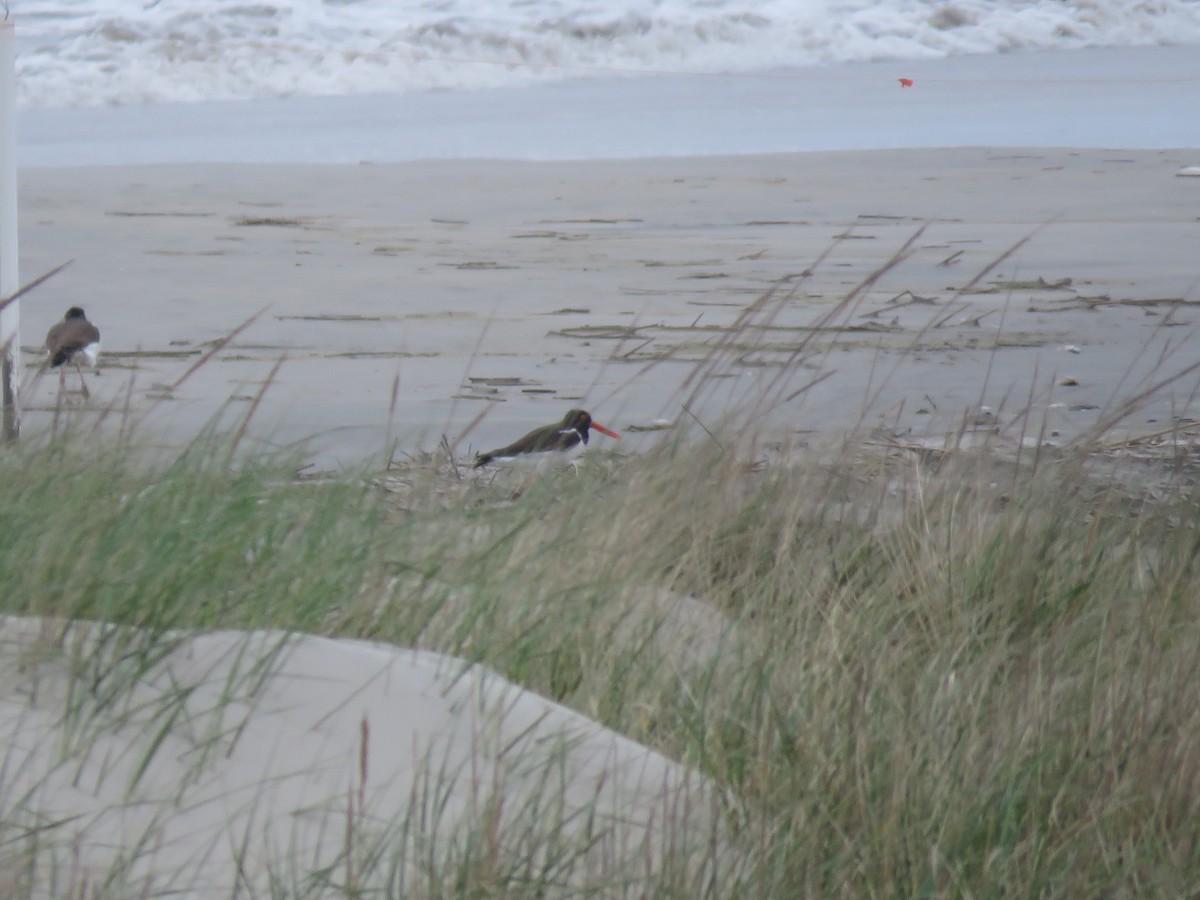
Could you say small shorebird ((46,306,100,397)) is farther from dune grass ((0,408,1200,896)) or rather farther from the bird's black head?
dune grass ((0,408,1200,896))

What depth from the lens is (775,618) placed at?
2531 mm

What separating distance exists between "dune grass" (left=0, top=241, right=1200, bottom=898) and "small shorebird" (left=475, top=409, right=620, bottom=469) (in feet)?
1.83

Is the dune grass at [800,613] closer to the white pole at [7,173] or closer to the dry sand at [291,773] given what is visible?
the dry sand at [291,773]

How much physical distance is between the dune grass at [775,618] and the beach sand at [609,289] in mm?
230

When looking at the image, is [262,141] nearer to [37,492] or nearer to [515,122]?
[515,122]

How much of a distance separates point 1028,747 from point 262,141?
602 inches

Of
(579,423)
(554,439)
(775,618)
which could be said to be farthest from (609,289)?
(775,618)

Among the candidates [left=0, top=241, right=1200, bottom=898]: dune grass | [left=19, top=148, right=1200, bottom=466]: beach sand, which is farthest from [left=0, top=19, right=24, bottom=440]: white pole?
[left=0, top=241, right=1200, bottom=898]: dune grass

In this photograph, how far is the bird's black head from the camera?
3928 mm

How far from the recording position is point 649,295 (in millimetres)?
7508

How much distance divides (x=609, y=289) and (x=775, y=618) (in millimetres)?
5402

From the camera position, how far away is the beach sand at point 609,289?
199 inches

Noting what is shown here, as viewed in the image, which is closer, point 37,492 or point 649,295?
point 37,492

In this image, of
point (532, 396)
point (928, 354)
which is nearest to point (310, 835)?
point (532, 396)
